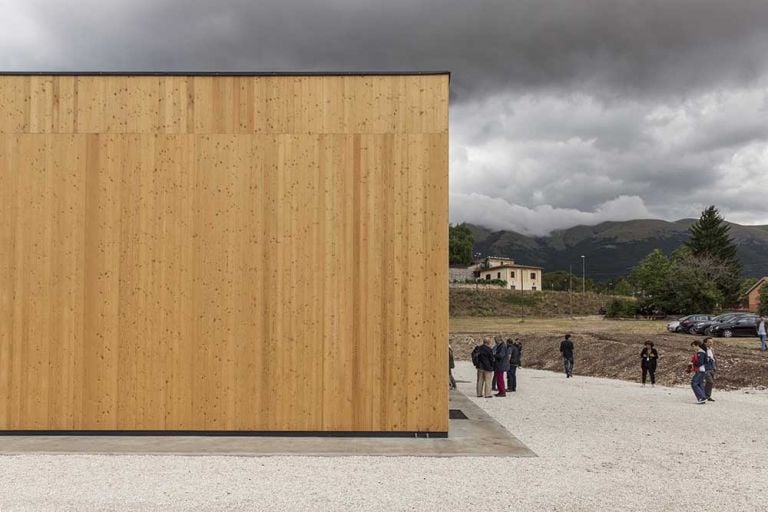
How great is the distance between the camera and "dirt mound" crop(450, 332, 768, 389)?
18.6 meters

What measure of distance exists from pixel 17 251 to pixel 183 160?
3.23m

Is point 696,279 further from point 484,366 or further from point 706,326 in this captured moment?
point 484,366

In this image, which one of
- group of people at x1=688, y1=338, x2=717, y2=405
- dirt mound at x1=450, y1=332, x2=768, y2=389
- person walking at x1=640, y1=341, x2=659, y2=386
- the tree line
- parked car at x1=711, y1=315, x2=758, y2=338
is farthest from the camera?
the tree line

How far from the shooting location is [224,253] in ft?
33.2

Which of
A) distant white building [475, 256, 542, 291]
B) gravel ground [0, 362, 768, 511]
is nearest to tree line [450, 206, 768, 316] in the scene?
distant white building [475, 256, 542, 291]

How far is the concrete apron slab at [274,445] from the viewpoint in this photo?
8680 mm

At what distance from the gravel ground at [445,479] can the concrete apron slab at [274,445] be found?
11.1 inches

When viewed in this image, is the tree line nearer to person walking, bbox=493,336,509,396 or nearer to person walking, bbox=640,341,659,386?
person walking, bbox=640,341,659,386

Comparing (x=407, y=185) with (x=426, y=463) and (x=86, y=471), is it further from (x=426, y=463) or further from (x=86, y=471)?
(x=86, y=471)

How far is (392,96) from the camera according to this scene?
1022 cm

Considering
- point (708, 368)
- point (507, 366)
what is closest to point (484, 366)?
point (507, 366)

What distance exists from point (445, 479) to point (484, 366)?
7.15 m

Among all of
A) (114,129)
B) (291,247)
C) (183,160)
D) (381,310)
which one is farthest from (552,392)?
(114,129)

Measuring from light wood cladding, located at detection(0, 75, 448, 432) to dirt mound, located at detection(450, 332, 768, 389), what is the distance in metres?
13.1
